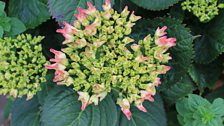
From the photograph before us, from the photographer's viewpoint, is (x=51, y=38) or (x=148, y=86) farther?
(x=51, y=38)

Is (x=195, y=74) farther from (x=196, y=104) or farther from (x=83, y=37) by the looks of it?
(x=83, y=37)

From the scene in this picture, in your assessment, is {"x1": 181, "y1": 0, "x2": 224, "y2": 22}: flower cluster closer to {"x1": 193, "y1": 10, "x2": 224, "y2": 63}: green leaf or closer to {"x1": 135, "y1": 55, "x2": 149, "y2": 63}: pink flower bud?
{"x1": 193, "y1": 10, "x2": 224, "y2": 63}: green leaf

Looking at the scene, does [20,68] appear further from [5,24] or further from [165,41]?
[165,41]

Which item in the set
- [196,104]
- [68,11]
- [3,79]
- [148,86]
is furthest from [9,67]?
[196,104]

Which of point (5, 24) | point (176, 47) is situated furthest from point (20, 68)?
point (176, 47)

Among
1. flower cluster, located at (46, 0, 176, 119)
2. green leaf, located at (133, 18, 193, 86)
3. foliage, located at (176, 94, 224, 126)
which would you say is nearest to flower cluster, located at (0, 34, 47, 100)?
flower cluster, located at (46, 0, 176, 119)

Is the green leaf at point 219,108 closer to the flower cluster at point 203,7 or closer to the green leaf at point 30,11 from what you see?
the flower cluster at point 203,7
